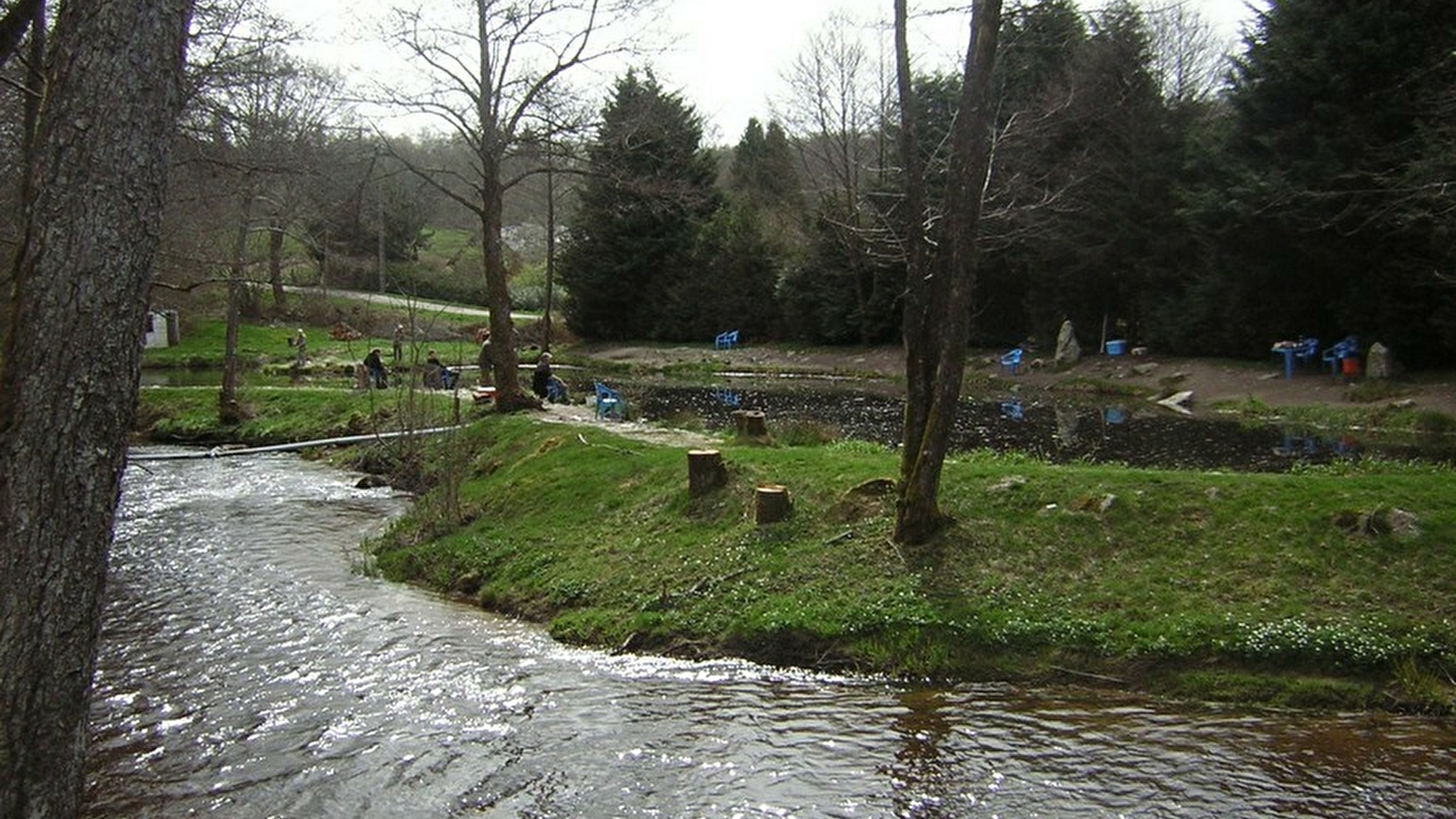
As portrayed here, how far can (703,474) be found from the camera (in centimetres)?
1155

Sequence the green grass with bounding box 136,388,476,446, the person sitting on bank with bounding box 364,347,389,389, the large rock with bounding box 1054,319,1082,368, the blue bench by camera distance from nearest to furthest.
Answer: the green grass with bounding box 136,388,476,446 < the blue bench < the person sitting on bank with bounding box 364,347,389,389 < the large rock with bounding box 1054,319,1082,368

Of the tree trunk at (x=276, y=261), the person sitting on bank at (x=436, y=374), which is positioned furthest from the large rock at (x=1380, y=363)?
the tree trunk at (x=276, y=261)

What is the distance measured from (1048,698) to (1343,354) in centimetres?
1976

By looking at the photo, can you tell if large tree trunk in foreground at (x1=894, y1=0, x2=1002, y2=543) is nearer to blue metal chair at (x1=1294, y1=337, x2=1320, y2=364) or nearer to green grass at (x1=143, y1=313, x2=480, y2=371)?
blue metal chair at (x1=1294, y1=337, x2=1320, y2=364)

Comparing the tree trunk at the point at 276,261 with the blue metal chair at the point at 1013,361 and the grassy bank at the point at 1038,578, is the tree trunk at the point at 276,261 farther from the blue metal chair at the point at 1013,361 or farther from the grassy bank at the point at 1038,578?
the blue metal chair at the point at 1013,361

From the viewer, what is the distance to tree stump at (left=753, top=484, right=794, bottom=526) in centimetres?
1048

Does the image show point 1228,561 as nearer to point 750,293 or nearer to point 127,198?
point 127,198

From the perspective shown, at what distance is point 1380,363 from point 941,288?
57.6 ft

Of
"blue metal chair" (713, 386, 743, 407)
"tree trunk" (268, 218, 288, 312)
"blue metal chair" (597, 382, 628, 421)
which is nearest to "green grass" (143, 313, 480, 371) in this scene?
"tree trunk" (268, 218, 288, 312)

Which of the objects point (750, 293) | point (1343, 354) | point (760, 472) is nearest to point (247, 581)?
point (760, 472)

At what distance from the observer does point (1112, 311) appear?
32.0m

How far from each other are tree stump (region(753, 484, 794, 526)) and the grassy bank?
132 mm

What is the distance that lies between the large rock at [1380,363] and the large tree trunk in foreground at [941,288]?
17.0 meters

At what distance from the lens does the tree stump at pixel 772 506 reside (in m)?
10.5
